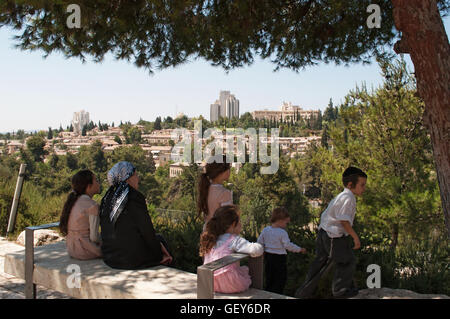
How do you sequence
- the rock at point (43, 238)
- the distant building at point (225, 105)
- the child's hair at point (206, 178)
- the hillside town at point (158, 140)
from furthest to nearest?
1. the distant building at point (225, 105)
2. the hillside town at point (158, 140)
3. the rock at point (43, 238)
4. the child's hair at point (206, 178)

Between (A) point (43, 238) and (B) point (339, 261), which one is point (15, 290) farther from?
(B) point (339, 261)

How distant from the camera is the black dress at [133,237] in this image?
9.45ft

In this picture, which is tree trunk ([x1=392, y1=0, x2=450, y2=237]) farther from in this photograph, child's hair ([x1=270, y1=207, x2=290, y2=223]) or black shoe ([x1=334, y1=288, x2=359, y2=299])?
child's hair ([x1=270, y1=207, x2=290, y2=223])

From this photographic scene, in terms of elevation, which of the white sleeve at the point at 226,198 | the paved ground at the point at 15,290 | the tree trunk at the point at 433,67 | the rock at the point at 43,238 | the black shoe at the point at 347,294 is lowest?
the paved ground at the point at 15,290

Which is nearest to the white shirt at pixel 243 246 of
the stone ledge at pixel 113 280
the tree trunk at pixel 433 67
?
the stone ledge at pixel 113 280

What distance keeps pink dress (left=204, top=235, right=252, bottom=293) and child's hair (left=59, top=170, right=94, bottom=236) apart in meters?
1.25

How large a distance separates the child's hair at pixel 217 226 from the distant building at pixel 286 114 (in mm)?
163032

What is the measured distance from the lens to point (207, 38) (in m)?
5.48

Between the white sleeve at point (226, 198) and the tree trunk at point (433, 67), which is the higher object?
→ the tree trunk at point (433, 67)

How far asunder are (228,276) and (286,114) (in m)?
176

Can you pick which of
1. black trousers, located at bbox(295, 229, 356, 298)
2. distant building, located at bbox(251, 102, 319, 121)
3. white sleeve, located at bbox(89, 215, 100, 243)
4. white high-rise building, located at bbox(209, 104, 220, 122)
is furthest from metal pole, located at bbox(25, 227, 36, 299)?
distant building, located at bbox(251, 102, 319, 121)

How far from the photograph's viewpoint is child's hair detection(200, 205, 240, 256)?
8.37 ft

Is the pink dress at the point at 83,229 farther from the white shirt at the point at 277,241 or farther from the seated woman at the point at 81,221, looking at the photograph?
the white shirt at the point at 277,241

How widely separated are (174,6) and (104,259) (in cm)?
261
